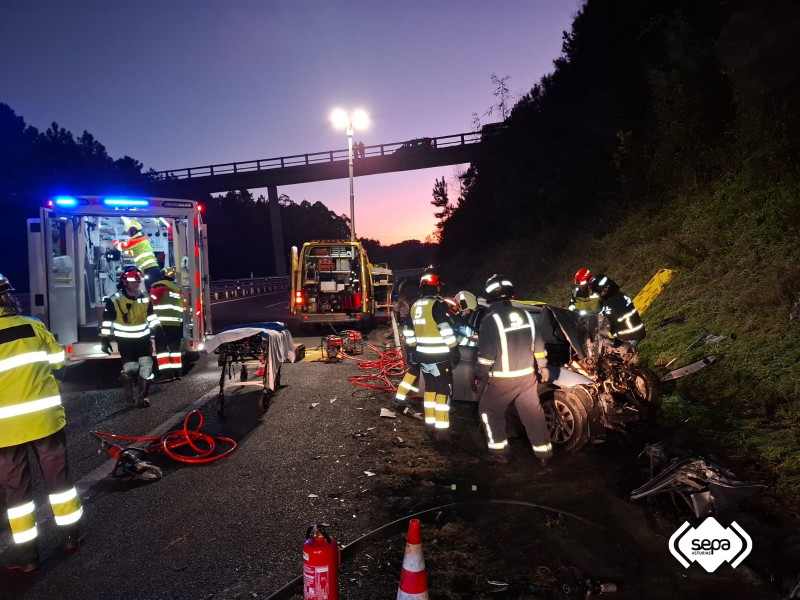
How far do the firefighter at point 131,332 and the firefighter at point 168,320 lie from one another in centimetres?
101

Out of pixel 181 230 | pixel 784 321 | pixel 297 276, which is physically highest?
pixel 181 230

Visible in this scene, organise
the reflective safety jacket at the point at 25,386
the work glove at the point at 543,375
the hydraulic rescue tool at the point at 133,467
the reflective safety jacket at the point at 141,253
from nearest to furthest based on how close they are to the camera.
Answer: the reflective safety jacket at the point at 25,386
the hydraulic rescue tool at the point at 133,467
the work glove at the point at 543,375
the reflective safety jacket at the point at 141,253

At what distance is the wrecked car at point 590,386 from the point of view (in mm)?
5102

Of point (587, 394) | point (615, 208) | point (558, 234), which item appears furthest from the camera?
point (558, 234)

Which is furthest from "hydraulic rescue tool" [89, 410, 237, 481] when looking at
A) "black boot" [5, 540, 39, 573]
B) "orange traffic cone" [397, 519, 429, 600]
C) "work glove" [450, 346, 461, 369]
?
"orange traffic cone" [397, 519, 429, 600]

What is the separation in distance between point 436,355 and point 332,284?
8.95m

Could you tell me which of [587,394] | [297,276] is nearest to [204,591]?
[587,394]

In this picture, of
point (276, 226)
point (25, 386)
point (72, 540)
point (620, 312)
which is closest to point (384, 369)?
point (620, 312)

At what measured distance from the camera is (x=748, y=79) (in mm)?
12055

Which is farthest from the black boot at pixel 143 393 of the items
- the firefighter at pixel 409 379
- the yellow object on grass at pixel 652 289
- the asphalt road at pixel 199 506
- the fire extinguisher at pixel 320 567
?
the yellow object on grass at pixel 652 289

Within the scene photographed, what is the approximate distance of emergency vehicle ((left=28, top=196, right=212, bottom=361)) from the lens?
27.1 ft

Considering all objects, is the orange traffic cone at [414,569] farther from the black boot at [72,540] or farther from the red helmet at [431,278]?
the red helmet at [431,278]

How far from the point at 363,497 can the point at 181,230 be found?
344 inches

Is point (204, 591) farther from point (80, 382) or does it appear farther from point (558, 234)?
point (558, 234)
